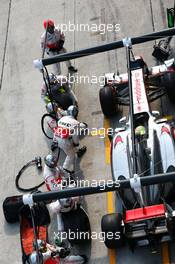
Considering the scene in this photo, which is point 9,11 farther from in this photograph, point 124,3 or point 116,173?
point 116,173

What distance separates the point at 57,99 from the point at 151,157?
330 centimetres

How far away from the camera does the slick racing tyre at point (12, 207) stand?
39.1 feet

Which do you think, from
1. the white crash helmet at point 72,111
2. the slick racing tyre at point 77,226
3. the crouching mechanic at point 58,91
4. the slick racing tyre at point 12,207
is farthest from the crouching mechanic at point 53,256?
the crouching mechanic at point 58,91

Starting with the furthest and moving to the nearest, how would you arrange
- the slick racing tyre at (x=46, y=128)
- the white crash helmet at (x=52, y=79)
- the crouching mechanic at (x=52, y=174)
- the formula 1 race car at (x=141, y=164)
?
the slick racing tyre at (x=46, y=128), the white crash helmet at (x=52, y=79), the crouching mechanic at (x=52, y=174), the formula 1 race car at (x=141, y=164)

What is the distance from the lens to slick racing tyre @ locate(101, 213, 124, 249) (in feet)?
34.0

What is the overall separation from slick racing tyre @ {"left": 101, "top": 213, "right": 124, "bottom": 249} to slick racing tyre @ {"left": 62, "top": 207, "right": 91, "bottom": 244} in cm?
63

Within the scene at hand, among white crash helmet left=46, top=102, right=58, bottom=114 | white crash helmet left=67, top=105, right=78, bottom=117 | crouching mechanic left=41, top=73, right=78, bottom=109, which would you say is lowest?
white crash helmet left=67, top=105, right=78, bottom=117

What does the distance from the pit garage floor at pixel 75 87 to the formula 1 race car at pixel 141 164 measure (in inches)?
24.3

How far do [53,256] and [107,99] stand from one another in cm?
388

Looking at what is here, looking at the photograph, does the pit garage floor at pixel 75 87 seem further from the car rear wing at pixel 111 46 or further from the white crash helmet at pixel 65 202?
the car rear wing at pixel 111 46

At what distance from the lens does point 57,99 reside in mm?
13148

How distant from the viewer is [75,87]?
14414 millimetres

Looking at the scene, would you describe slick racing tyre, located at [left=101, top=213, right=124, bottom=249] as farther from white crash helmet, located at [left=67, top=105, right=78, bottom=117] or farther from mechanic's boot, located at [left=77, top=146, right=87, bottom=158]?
white crash helmet, located at [left=67, top=105, right=78, bottom=117]

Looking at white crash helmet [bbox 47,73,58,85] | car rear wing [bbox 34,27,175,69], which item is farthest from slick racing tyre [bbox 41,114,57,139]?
car rear wing [bbox 34,27,175,69]
